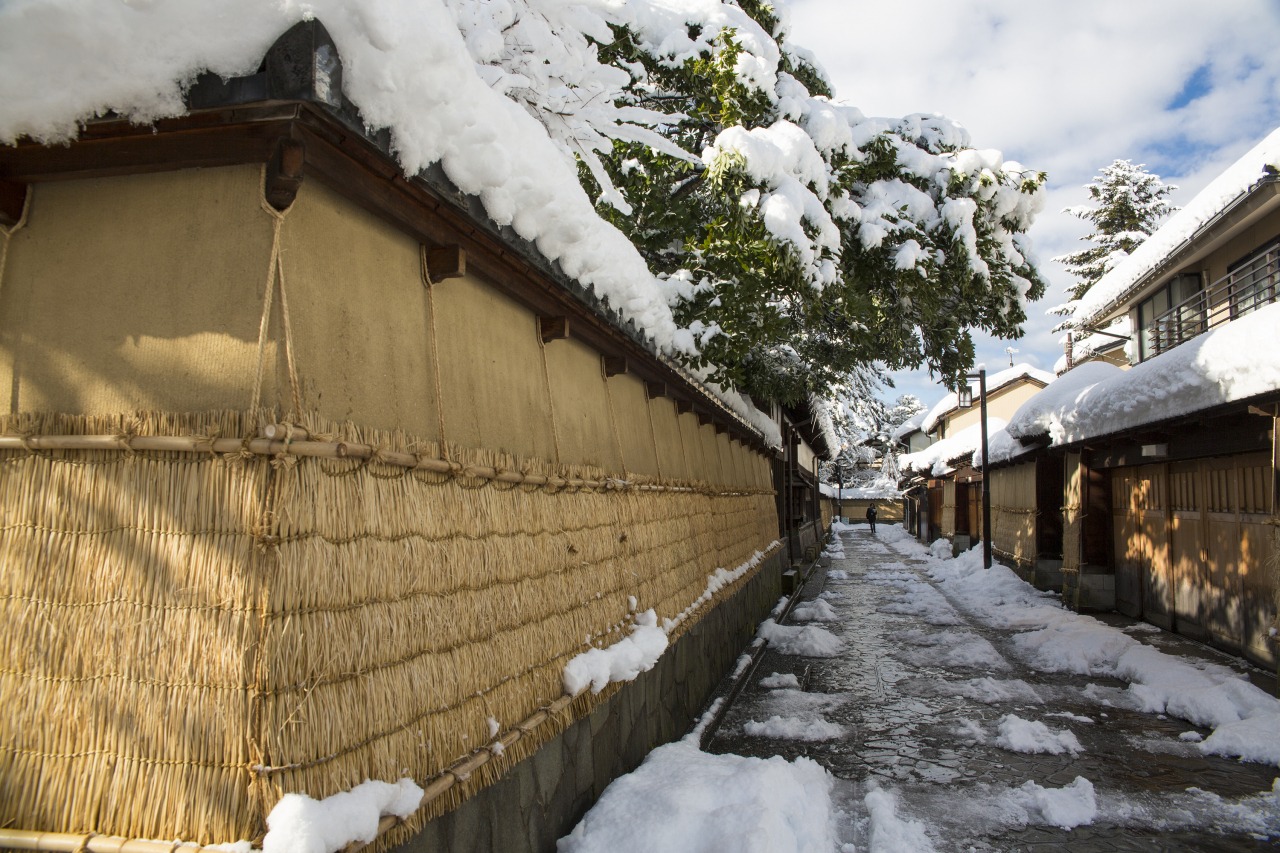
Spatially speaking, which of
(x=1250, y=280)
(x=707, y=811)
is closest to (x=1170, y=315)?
(x=1250, y=280)

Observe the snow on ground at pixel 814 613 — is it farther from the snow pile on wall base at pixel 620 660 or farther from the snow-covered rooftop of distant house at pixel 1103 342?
the snow-covered rooftop of distant house at pixel 1103 342

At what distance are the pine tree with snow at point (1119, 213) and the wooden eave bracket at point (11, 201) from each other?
1482 inches

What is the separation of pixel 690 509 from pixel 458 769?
5609mm

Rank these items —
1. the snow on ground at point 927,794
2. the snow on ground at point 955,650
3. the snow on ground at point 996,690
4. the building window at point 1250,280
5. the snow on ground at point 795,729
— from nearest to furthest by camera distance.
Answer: the snow on ground at point 927,794, the snow on ground at point 795,729, the snow on ground at point 996,690, the snow on ground at point 955,650, the building window at point 1250,280

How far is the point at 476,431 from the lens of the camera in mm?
3986

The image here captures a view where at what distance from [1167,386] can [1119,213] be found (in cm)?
2885

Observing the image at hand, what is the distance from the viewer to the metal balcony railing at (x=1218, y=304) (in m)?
12.0

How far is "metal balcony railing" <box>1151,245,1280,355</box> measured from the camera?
1202cm

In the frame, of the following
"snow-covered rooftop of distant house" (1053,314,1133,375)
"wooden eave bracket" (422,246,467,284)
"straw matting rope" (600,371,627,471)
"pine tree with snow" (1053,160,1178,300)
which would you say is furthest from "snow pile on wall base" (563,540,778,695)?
"pine tree with snow" (1053,160,1178,300)

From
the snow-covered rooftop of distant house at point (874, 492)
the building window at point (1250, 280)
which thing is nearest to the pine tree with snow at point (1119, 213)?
the building window at point (1250, 280)

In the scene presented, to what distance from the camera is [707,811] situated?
4.48 m

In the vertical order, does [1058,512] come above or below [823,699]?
above

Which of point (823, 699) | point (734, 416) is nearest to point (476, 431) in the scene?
point (823, 699)

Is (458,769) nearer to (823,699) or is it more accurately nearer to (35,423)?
(35,423)
